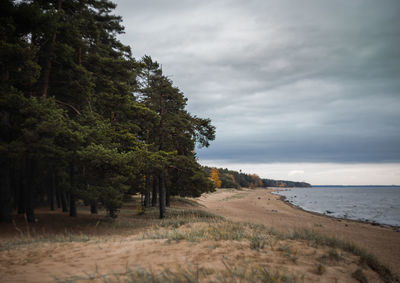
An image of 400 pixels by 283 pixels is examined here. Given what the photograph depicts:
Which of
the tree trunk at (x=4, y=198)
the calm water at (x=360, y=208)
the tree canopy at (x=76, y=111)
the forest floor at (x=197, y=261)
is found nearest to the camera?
the forest floor at (x=197, y=261)

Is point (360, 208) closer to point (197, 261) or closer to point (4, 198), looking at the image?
point (197, 261)

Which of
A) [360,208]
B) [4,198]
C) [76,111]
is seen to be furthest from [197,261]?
[360,208]

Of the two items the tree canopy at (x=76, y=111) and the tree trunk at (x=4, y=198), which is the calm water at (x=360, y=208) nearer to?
the tree canopy at (x=76, y=111)

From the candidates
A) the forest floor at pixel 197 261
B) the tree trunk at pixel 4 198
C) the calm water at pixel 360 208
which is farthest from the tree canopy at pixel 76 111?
the calm water at pixel 360 208

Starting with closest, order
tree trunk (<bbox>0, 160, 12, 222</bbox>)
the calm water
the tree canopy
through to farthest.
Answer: the tree canopy
tree trunk (<bbox>0, 160, 12, 222</bbox>)
the calm water

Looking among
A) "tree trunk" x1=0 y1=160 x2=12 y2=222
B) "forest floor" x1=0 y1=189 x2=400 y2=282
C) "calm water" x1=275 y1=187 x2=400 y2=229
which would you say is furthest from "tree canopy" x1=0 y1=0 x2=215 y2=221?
"calm water" x1=275 y1=187 x2=400 y2=229

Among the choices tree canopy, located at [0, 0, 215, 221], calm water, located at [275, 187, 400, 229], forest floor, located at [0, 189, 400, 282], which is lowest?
calm water, located at [275, 187, 400, 229]

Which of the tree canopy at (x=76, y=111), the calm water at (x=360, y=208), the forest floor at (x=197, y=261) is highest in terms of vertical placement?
the tree canopy at (x=76, y=111)

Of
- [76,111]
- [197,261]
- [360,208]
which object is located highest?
[76,111]

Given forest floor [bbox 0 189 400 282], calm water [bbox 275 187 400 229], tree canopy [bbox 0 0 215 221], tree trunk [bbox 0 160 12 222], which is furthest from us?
calm water [bbox 275 187 400 229]

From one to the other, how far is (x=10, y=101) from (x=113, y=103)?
590 cm

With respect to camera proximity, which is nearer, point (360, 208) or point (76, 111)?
point (76, 111)

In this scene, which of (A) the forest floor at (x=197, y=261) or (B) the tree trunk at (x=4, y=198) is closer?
(A) the forest floor at (x=197, y=261)

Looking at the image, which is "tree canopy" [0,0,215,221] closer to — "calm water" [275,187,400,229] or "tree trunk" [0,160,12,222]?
"tree trunk" [0,160,12,222]
